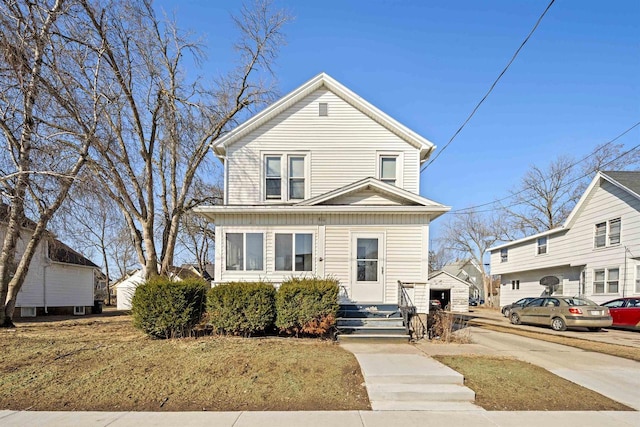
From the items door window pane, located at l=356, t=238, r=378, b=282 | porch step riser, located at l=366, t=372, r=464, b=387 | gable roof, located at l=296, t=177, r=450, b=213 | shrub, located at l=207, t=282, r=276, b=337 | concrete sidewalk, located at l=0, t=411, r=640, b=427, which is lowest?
concrete sidewalk, located at l=0, t=411, r=640, b=427

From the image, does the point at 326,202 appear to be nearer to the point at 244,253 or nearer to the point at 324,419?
the point at 244,253

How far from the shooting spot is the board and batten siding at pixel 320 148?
12094 mm

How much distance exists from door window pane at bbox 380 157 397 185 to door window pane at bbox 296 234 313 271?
3662 millimetres

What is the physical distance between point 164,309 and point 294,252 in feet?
13.3

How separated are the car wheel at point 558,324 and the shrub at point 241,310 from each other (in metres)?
12.6

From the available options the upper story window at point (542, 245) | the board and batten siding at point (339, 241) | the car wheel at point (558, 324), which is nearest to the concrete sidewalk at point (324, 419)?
the board and batten siding at point (339, 241)

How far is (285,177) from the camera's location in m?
12.1

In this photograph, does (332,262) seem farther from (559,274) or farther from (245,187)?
(559,274)

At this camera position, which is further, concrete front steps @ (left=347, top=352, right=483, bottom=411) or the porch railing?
the porch railing

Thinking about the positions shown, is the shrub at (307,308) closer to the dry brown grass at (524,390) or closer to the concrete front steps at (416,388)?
the concrete front steps at (416,388)

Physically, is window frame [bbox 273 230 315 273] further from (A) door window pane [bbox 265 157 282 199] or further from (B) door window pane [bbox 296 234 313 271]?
(A) door window pane [bbox 265 157 282 199]

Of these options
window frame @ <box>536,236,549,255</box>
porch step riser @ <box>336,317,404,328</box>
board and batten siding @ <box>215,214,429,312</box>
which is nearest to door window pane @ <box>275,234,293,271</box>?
board and batten siding @ <box>215,214,429,312</box>

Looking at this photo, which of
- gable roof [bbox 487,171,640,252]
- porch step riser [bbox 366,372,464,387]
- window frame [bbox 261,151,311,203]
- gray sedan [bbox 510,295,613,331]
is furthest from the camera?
gable roof [bbox 487,171,640,252]

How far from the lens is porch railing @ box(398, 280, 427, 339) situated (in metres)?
9.05
